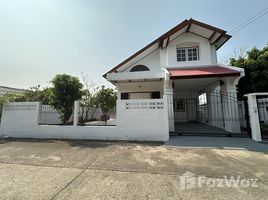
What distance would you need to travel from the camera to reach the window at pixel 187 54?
1127 centimetres

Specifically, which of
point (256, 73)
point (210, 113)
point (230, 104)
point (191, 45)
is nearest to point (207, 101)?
point (210, 113)

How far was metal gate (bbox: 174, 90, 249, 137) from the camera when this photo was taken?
8.89m

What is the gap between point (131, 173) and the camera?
12.1 ft

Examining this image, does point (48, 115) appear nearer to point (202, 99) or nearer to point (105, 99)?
point (105, 99)

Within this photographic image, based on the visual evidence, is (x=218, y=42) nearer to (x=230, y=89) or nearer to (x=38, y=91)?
(x=230, y=89)

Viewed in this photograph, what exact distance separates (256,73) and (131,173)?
489 inches

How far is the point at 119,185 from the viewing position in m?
3.10

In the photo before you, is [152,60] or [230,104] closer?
[230,104]

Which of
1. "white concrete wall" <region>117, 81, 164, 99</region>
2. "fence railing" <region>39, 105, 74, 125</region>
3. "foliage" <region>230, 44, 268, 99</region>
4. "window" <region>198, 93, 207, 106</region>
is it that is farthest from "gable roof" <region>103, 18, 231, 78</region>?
"fence railing" <region>39, 105, 74, 125</region>

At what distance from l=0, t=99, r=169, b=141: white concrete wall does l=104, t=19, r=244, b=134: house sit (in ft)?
6.58

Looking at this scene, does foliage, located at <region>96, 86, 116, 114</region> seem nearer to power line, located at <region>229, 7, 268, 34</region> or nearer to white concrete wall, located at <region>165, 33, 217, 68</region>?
white concrete wall, located at <region>165, 33, 217, 68</region>

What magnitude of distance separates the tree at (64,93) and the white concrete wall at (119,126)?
1320mm

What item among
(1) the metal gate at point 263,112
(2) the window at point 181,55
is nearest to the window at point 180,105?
(2) the window at point 181,55

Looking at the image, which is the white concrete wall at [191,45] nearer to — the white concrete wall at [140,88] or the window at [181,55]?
the window at [181,55]
